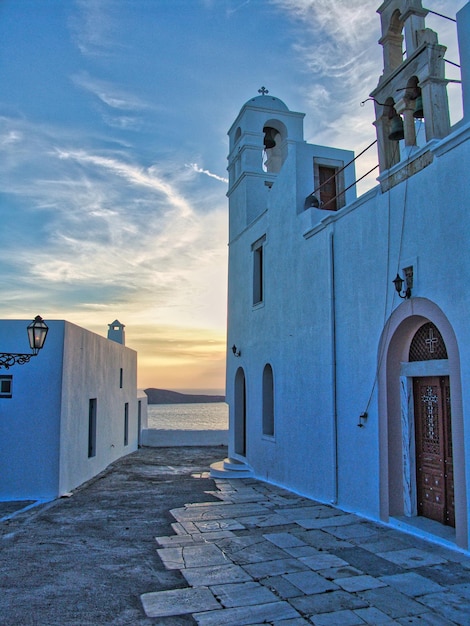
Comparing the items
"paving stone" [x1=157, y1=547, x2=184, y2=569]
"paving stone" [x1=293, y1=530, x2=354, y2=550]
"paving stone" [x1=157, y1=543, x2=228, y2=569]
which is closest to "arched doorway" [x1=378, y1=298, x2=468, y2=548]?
"paving stone" [x1=293, y1=530, x2=354, y2=550]

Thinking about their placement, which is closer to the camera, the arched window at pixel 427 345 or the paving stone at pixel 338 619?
the paving stone at pixel 338 619

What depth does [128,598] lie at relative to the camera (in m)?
4.53

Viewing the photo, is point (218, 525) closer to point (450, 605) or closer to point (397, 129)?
point (450, 605)

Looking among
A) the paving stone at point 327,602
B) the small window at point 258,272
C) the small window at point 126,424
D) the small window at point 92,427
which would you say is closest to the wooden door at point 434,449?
the paving stone at point 327,602

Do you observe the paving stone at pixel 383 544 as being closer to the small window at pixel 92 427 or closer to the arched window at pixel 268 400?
the arched window at pixel 268 400

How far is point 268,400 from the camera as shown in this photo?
39.6 ft

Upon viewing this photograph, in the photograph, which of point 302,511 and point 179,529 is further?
point 302,511

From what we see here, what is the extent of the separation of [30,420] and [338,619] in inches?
307

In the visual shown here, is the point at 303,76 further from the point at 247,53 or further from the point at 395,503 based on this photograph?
the point at 395,503

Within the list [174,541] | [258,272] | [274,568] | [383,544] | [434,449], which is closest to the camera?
[274,568]

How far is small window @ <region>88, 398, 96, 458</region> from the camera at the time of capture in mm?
12812

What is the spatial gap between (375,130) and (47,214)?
8235 mm

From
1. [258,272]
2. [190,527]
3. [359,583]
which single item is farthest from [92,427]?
[359,583]

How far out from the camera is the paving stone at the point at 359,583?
465 cm
